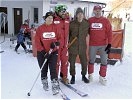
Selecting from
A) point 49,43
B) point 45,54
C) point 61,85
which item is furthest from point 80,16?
point 61,85

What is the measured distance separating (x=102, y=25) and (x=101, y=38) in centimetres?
28

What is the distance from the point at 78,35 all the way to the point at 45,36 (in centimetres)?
86

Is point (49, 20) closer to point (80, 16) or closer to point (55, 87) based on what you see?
point (80, 16)

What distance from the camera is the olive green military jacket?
19.3 feet

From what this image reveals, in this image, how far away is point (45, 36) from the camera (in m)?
5.34

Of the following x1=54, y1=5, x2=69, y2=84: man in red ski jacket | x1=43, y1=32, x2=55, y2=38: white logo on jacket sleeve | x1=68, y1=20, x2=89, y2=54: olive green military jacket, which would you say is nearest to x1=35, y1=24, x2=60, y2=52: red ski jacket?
x1=43, y1=32, x2=55, y2=38: white logo on jacket sleeve

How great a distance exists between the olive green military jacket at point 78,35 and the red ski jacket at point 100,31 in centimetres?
15

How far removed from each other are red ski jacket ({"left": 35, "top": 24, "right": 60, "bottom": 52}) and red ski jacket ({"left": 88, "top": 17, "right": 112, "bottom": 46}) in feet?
3.07

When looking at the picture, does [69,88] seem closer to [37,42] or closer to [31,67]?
[37,42]

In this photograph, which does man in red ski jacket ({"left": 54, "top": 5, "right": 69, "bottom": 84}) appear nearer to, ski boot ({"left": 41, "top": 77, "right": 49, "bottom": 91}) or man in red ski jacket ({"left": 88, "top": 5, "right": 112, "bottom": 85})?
ski boot ({"left": 41, "top": 77, "right": 49, "bottom": 91})

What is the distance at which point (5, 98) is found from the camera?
17.5ft

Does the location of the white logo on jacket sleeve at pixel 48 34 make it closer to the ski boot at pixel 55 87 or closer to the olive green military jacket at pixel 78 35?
the olive green military jacket at pixel 78 35

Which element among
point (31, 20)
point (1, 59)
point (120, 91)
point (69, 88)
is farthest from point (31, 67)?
point (31, 20)

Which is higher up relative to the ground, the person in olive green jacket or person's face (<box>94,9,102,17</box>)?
person's face (<box>94,9,102,17</box>)
